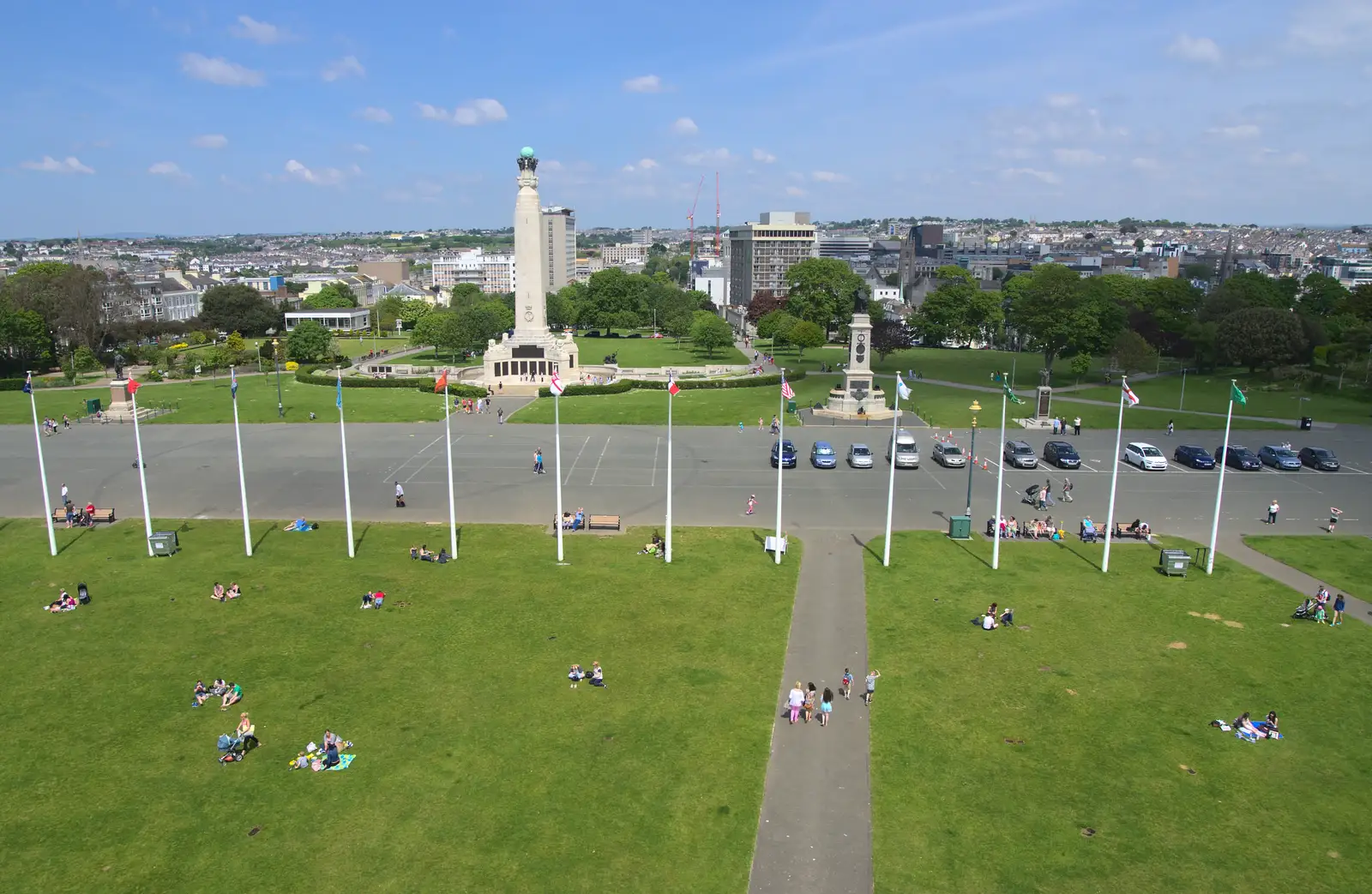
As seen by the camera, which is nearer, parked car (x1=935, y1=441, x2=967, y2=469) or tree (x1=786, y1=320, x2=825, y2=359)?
parked car (x1=935, y1=441, x2=967, y2=469)

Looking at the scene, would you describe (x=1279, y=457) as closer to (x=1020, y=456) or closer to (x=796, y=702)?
(x=1020, y=456)

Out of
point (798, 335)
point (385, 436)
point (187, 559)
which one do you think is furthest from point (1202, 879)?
point (798, 335)

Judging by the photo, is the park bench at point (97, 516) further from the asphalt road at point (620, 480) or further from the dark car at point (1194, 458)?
the dark car at point (1194, 458)

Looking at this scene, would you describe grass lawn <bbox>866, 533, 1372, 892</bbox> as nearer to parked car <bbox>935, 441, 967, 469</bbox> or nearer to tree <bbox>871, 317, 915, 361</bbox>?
parked car <bbox>935, 441, 967, 469</bbox>

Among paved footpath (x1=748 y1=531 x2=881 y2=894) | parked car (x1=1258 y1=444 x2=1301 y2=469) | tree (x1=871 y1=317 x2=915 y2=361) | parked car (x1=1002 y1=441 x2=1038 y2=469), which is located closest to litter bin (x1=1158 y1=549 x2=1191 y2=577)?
paved footpath (x1=748 y1=531 x2=881 y2=894)

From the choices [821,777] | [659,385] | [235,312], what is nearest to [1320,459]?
[821,777]

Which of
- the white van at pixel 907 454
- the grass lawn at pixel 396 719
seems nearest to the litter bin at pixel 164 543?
the grass lawn at pixel 396 719
